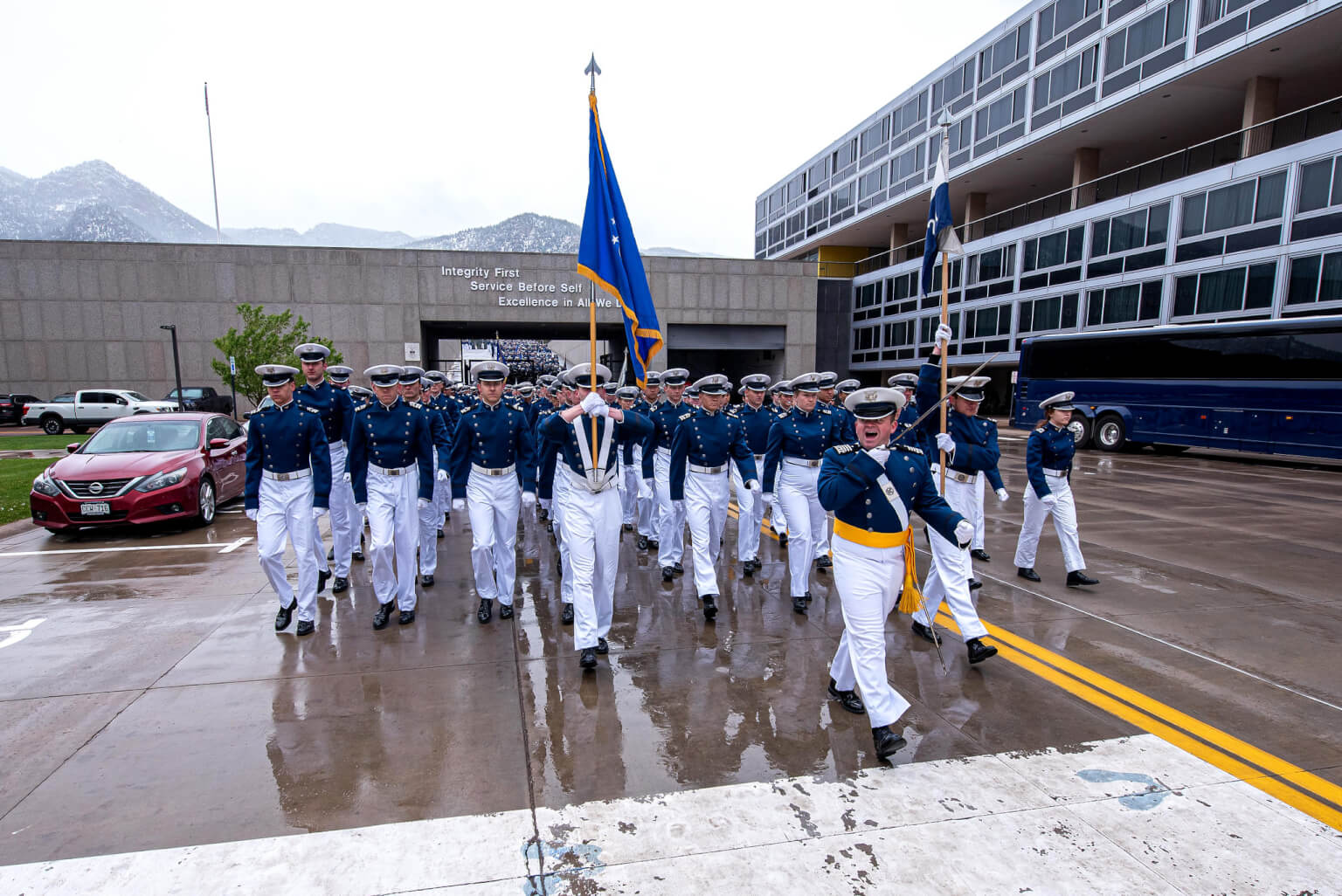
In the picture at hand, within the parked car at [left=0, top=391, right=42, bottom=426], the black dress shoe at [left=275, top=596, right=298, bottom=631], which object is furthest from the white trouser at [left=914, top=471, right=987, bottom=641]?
the parked car at [left=0, top=391, right=42, bottom=426]

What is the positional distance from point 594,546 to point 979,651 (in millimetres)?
2790

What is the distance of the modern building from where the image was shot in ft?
64.4

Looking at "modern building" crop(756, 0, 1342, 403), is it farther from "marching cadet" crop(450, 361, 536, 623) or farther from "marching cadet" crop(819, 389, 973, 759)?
"marching cadet" crop(819, 389, 973, 759)

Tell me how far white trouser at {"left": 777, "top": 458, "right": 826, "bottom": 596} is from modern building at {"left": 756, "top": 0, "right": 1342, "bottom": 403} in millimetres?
13889

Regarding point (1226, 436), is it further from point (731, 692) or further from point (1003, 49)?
point (1003, 49)

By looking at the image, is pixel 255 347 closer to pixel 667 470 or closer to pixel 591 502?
pixel 667 470

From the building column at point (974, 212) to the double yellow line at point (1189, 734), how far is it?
111 feet

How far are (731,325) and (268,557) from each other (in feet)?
105

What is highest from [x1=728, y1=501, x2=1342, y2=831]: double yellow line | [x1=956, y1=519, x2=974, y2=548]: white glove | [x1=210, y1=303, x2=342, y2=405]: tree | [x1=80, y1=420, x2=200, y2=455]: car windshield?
[x1=210, y1=303, x2=342, y2=405]: tree

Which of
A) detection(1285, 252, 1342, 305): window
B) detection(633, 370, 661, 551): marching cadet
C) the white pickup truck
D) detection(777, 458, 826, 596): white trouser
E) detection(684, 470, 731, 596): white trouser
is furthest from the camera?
the white pickup truck

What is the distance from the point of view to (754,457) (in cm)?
717

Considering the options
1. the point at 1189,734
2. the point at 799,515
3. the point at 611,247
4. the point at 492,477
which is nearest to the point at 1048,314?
the point at 799,515

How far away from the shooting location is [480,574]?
5.83m

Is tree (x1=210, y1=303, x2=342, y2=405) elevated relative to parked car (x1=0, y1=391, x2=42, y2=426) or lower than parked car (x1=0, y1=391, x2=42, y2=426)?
elevated
